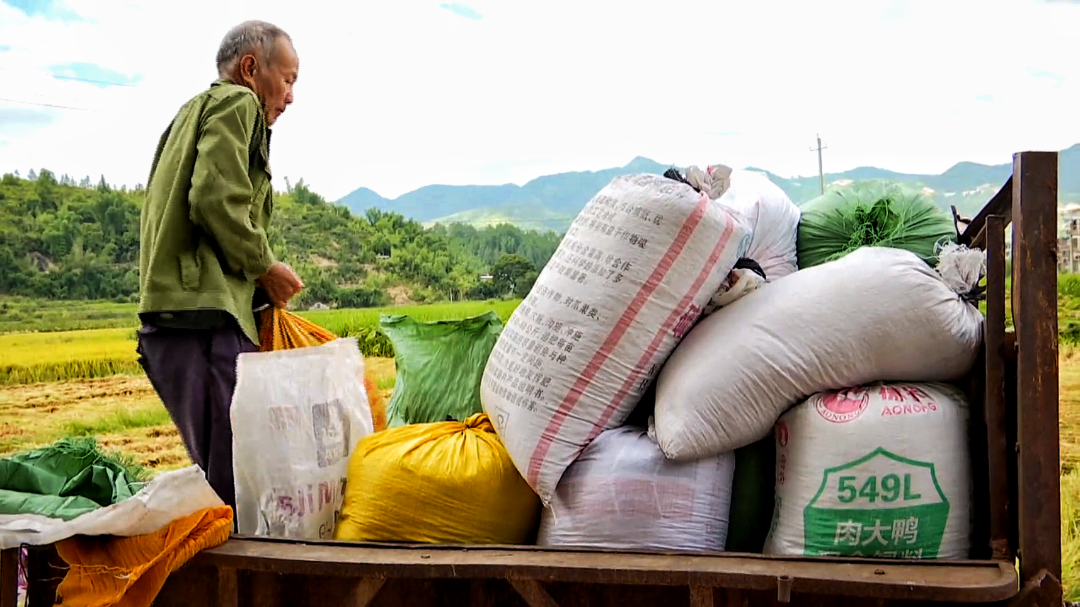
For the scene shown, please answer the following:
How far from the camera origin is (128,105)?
331 centimetres

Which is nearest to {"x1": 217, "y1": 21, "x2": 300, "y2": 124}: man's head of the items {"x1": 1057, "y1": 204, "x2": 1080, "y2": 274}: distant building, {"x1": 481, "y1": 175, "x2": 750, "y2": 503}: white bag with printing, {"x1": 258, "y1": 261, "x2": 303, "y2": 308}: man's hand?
{"x1": 258, "y1": 261, "x2": 303, "y2": 308}: man's hand

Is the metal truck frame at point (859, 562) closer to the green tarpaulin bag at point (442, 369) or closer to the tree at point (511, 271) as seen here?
the green tarpaulin bag at point (442, 369)

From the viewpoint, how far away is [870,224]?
5.82 ft

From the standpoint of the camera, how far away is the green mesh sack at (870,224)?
1.72 metres

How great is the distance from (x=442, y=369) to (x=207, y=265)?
1.69 ft

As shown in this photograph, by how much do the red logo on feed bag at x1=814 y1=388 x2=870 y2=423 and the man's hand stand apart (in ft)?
3.66

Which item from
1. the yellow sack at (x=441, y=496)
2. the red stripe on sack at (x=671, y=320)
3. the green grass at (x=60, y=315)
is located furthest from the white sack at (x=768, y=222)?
the green grass at (x=60, y=315)

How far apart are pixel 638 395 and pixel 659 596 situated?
0.33 meters

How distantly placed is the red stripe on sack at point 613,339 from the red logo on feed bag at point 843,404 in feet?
1.00

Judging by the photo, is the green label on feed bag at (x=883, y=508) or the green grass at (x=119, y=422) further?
the green grass at (x=119, y=422)

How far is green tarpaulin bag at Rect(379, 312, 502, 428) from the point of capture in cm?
202

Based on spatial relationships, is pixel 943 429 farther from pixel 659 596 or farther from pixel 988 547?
pixel 659 596

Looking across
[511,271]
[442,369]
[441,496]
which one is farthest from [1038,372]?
[511,271]

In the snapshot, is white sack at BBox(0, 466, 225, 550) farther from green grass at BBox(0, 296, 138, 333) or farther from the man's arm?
green grass at BBox(0, 296, 138, 333)
